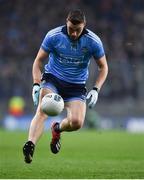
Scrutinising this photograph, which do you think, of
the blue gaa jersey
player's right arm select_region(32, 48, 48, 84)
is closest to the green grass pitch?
player's right arm select_region(32, 48, 48, 84)

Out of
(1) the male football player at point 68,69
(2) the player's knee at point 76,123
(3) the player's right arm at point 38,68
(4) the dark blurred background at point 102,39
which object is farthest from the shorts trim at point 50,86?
(4) the dark blurred background at point 102,39

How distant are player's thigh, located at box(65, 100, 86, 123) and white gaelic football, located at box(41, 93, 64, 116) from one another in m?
0.48

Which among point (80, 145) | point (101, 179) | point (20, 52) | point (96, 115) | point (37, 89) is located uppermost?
point (20, 52)

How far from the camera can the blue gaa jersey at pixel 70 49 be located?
872 cm

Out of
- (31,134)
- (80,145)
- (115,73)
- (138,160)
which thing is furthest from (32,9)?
(31,134)

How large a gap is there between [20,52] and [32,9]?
256cm

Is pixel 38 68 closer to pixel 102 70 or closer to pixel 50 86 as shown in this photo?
pixel 50 86

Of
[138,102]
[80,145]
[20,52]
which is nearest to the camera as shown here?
[80,145]

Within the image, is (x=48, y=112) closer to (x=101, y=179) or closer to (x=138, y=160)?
(x=101, y=179)

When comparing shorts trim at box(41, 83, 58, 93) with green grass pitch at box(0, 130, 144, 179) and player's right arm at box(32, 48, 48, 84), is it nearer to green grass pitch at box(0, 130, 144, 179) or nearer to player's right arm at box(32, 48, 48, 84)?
player's right arm at box(32, 48, 48, 84)

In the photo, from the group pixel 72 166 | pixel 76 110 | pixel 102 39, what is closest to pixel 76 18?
pixel 76 110

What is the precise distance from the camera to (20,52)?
26516 millimetres

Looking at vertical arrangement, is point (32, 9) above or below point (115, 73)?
above

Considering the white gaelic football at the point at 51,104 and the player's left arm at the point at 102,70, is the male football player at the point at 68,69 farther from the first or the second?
the white gaelic football at the point at 51,104
